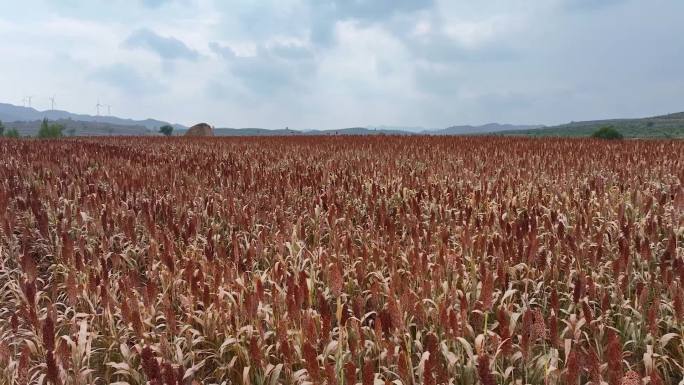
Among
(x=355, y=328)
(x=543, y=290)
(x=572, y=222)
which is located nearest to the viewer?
(x=355, y=328)

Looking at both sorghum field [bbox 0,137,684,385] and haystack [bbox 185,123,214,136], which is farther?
haystack [bbox 185,123,214,136]

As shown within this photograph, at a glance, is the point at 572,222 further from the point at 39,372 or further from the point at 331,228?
the point at 39,372

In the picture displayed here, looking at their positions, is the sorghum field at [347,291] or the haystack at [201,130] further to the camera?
the haystack at [201,130]

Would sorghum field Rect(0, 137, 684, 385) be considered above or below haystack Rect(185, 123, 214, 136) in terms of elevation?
below

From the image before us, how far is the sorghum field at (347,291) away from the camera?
267 centimetres

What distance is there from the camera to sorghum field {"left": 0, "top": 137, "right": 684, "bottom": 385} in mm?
2666

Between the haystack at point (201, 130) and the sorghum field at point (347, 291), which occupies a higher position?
the haystack at point (201, 130)

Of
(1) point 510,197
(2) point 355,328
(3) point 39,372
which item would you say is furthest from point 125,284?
(1) point 510,197

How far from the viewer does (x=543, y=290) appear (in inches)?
157

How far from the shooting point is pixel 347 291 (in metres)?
4.16

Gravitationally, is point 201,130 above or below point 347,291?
above

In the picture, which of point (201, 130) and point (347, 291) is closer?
point (347, 291)

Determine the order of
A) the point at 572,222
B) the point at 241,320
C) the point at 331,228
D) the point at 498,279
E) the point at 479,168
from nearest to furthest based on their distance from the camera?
the point at 241,320 → the point at 498,279 → the point at 331,228 → the point at 572,222 → the point at 479,168

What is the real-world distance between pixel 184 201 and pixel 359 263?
405cm
